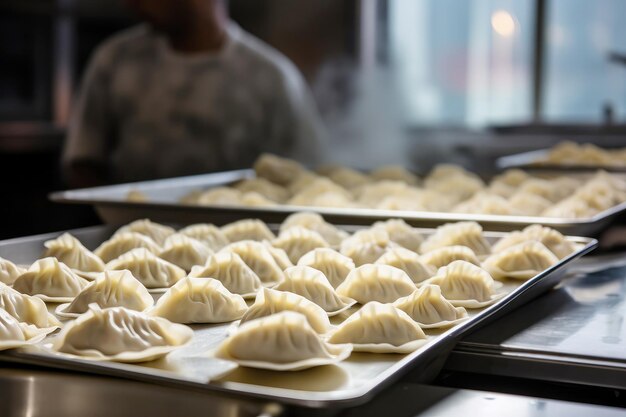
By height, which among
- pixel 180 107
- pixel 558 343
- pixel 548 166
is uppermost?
pixel 180 107

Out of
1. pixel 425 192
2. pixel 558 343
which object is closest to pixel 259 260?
pixel 558 343

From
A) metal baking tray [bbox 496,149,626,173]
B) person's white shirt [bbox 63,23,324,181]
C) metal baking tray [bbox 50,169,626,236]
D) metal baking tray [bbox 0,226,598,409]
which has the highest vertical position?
person's white shirt [bbox 63,23,324,181]

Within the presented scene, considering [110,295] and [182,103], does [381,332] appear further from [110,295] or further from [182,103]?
[182,103]

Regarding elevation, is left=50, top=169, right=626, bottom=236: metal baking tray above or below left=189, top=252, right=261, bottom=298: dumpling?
above

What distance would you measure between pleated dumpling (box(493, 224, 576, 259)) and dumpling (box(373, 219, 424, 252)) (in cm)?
18

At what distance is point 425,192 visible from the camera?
8.78 feet

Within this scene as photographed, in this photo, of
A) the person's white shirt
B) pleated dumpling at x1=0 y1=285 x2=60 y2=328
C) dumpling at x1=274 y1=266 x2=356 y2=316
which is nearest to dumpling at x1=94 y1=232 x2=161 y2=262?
dumpling at x1=274 y1=266 x2=356 y2=316

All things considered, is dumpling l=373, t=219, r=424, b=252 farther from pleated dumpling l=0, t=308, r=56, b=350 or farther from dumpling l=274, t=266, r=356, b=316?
pleated dumpling l=0, t=308, r=56, b=350

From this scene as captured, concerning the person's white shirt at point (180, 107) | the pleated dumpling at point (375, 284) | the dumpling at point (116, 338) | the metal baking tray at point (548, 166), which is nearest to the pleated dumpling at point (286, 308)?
the dumpling at point (116, 338)

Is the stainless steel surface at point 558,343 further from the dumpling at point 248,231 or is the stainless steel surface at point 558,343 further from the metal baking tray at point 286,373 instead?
the dumpling at point 248,231

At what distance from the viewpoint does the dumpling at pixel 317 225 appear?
2.08m

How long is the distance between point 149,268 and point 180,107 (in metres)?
2.72

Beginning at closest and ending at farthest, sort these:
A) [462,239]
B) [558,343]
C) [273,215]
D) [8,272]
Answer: [558,343] → [8,272] → [462,239] → [273,215]

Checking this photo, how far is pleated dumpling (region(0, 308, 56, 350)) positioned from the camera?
105 cm
